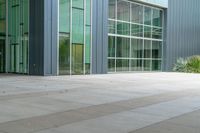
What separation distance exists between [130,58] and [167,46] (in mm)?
6120

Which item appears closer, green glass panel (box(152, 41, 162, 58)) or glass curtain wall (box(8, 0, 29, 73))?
glass curtain wall (box(8, 0, 29, 73))

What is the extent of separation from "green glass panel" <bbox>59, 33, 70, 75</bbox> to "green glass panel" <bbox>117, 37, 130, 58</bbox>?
20.5ft

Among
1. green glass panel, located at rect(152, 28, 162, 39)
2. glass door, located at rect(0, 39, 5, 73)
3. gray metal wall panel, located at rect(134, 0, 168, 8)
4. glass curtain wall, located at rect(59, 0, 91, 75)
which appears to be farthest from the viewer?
green glass panel, located at rect(152, 28, 162, 39)

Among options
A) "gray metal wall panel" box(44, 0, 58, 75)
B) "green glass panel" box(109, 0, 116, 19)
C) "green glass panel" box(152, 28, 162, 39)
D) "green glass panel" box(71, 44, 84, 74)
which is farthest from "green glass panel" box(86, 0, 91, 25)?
"green glass panel" box(152, 28, 162, 39)

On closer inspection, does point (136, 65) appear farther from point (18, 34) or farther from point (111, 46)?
point (18, 34)

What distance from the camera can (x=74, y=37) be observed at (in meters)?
24.5

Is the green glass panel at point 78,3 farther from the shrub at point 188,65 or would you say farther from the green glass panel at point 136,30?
the shrub at point 188,65

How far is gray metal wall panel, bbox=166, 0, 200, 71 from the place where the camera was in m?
35.3

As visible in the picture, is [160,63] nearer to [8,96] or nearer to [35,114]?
[8,96]

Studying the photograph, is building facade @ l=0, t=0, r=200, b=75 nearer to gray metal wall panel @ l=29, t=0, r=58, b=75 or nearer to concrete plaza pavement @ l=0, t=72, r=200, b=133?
gray metal wall panel @ l=29, t=0, r=58, b=75

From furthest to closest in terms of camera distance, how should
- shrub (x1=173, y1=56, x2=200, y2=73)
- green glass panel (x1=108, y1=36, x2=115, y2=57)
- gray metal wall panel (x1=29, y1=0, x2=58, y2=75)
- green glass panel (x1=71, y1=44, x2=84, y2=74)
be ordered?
shrub (x1=173, y1=56, x2=200, y2=73) < green glass panel (x1=108, y1=36, x2=115, y2=57) < green glass panel (x1=71, y1=44, x2=84, y2=74) < gray metal wall panel (x1=29, y1=0, x2=58, y2=75)

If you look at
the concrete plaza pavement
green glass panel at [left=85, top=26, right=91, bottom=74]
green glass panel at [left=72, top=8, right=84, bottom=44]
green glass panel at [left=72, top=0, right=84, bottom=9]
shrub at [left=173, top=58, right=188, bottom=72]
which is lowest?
the concrete plaza pavement

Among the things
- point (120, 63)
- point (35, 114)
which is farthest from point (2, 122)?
point (120, 63)

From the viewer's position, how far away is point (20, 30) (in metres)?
24.9
